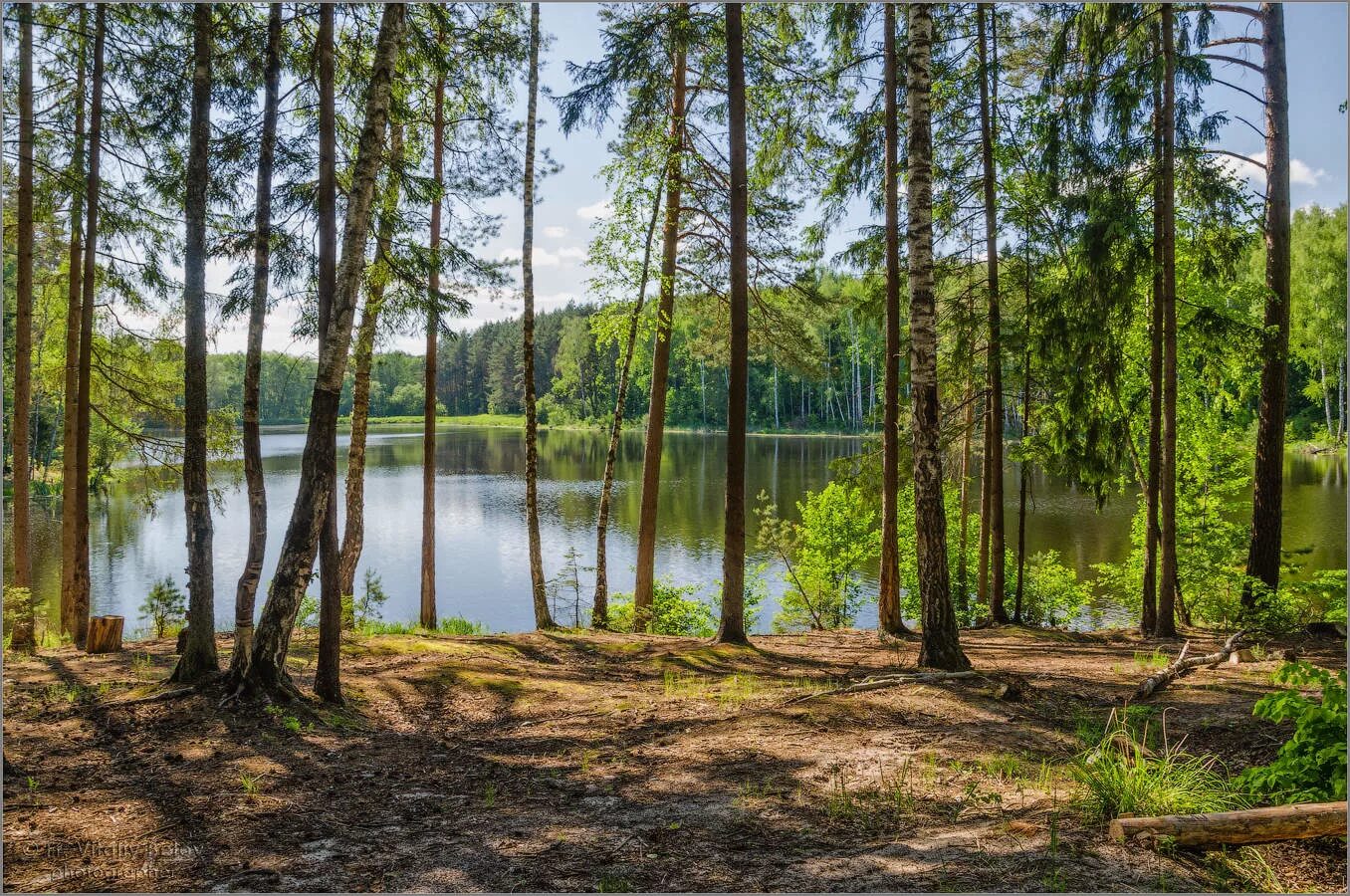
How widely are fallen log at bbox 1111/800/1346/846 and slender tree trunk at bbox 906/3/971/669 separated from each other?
3.70 meters

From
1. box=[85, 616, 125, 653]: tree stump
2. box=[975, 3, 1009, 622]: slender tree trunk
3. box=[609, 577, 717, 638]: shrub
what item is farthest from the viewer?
box=[609, 577, 717, 638]: shrub

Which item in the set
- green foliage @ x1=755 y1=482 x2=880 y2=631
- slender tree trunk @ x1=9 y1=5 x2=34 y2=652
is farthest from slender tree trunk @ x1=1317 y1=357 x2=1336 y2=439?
slender tree trunk @ x1=9 y1=5 x2=34 y2=652

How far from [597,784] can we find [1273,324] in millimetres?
9709

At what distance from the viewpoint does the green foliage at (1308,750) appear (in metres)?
3.45

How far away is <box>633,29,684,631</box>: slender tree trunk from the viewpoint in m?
10.6

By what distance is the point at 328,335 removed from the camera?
614 centimetres

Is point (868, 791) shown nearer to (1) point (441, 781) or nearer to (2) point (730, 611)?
(1) point (441, 781)

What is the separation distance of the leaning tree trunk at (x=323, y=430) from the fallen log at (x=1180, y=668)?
22.2 ft

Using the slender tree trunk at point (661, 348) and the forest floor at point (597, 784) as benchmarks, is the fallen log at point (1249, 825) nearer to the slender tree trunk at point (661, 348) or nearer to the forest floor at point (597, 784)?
the forest floor at point (597, 784)

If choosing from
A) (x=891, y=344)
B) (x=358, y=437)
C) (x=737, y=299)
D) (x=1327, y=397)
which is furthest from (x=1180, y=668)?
(x=1327, y=397)

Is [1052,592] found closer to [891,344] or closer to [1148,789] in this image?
[891,344]

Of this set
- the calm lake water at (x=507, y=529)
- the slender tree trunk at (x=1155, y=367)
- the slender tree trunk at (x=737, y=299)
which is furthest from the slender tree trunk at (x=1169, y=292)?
the slender tree trunk at (x=737, y=299)

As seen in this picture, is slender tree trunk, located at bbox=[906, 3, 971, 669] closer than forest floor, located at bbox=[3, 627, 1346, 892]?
No

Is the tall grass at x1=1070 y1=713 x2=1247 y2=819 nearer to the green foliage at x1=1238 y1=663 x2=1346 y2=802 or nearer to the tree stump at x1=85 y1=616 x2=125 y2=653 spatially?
the green foliage at x1=1238 y1=663 x2=1346 y2=802
